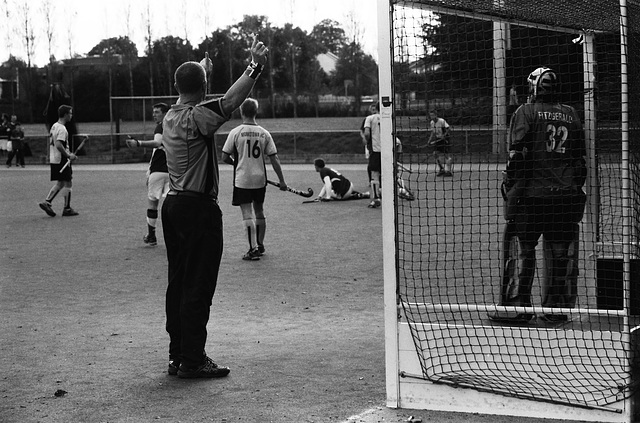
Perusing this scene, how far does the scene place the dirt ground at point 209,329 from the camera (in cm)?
540

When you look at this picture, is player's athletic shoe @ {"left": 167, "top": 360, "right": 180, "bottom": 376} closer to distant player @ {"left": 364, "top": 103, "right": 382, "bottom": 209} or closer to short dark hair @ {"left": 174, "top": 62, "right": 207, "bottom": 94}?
short dark hair @ {"left": 174, "top": 62, "right": 207, "bottom": 94}

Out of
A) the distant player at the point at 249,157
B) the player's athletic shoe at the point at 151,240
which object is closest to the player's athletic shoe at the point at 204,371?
the distant player at the point at 249,157

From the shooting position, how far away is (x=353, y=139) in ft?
133

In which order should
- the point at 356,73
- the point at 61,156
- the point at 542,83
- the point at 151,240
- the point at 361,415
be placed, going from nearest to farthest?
the point at 361,415
the point at 542,83
the point at 151,240
the point at 61,156
the point at 356,73

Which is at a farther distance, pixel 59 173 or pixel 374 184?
pixel 374 184

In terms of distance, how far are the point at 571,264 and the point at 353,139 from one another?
111 feet

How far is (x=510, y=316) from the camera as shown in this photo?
634 cm

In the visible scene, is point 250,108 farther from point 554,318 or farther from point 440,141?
point 554,318

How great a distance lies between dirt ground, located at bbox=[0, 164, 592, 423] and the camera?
540 cm

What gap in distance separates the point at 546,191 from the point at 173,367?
2893 millimetres

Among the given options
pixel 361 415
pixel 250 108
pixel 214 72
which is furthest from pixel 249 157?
pixel 214 72

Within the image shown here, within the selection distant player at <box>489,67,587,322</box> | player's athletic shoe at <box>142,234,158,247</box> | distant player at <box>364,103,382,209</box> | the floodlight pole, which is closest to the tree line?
distant player at <box>364,103,382,209</box>

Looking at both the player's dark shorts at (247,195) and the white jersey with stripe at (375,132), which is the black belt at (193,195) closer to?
the player's dark shorts at (247,195)

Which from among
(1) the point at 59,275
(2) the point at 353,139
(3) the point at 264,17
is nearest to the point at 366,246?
(1) the point at 59,275
